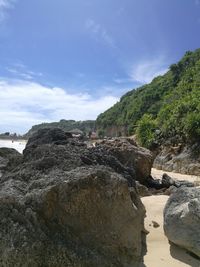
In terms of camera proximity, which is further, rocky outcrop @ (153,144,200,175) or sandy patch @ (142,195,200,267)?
rocky outcrop @ (153,144,200,175)

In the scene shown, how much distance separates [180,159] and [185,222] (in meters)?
11.5

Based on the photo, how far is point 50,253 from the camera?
3.16 meters

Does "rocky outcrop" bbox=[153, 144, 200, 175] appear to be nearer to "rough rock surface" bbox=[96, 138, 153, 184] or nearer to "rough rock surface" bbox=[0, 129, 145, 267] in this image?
"rough rock surface" bbox=[96, 138, 153, 184]

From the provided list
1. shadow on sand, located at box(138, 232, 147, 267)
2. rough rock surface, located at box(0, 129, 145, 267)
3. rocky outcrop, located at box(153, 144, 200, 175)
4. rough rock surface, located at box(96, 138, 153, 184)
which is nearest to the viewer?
rough rock surface, located at box(0, 129, 145, 267)

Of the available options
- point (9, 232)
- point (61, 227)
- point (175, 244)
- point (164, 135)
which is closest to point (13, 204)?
point (9, 232)

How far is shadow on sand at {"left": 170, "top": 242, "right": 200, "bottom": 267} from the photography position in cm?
364

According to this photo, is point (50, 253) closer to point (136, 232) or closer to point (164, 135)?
point (136, 232)

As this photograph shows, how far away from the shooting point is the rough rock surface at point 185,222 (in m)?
3.68

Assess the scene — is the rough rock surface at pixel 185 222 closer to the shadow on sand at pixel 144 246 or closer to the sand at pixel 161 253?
the sand at pixel 161 253

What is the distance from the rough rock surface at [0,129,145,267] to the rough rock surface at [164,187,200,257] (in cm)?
33

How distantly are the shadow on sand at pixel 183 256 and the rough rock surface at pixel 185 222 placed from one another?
0.20 ft

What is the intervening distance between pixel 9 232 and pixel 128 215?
1.17 meters

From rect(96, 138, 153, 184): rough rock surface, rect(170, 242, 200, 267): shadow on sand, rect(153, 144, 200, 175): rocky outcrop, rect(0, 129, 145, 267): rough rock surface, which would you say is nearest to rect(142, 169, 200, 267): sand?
rect(170, 242, 200, 267): shadow on sand

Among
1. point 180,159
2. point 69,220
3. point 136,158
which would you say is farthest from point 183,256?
point 180,159
